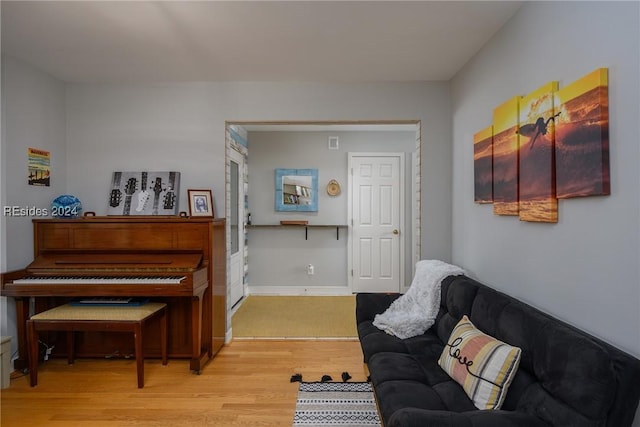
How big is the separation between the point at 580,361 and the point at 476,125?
1.95m

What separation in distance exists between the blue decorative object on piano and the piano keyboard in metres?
0.60

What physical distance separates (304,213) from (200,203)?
2.12 m

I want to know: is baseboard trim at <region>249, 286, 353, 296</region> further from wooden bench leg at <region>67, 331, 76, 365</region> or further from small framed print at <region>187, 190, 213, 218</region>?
wooden bench leg at <region>67, 331, 76, 365</region>

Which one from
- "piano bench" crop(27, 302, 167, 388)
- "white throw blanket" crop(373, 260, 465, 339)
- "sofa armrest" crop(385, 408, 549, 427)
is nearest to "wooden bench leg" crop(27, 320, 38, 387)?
"piano bench" crop(27, 302, 167, 388)

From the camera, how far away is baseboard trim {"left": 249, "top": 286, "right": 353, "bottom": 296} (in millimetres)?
5223

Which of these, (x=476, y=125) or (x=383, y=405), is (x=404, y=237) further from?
(x=383, y=405)

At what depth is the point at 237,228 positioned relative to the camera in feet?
15.6

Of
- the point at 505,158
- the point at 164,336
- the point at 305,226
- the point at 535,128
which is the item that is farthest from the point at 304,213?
the point at 535,128

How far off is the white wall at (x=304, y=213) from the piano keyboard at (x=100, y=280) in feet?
8.10

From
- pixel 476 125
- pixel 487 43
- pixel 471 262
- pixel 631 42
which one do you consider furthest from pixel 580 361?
pixel 487 43

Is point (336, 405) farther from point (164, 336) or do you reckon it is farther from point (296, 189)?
point (296, 189)

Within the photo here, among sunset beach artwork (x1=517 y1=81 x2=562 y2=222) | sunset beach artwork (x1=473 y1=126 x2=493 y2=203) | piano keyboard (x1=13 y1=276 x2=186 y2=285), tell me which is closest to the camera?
sunset beach artwork (x1=517 y1=81 x2=562 y2=222)

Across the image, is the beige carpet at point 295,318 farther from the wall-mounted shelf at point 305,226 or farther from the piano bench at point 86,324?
the piano bench at point 86,324

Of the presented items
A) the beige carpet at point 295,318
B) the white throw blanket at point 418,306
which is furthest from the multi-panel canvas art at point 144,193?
the white throw blanket at point 418,306
